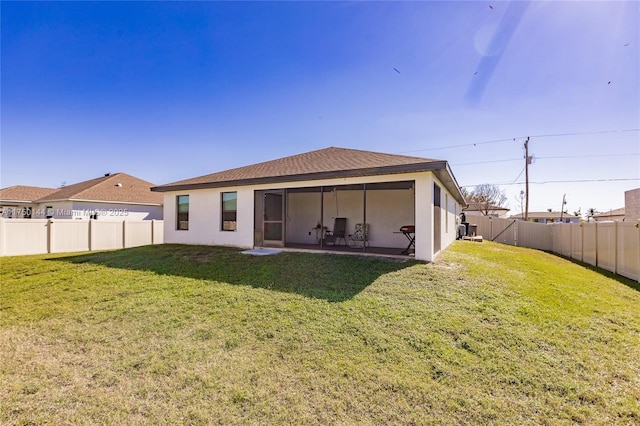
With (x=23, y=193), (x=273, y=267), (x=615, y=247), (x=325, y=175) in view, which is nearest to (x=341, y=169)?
(x=325, y=175)

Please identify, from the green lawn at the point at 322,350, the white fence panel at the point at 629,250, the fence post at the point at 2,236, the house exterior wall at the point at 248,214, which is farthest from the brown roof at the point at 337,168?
the white fence panel at the point at 629,250

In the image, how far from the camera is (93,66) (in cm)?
888

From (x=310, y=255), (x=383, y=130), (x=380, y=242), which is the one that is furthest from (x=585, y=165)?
(x=310, y=255)

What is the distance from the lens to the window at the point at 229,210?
983 centimetres

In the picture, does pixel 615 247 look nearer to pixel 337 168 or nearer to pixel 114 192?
pixel 337 168

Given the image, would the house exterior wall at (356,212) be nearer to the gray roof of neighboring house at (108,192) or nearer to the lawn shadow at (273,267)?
the lawn shadow at (273,267)

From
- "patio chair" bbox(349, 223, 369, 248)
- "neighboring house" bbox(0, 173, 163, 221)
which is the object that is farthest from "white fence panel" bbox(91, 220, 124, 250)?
"patio chair" bbox(349, 223, 369, 248)

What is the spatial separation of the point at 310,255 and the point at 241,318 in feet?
12.6

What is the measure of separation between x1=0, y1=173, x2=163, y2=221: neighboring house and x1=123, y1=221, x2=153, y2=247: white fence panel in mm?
5280

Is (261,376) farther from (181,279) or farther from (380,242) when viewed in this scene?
(380,242)

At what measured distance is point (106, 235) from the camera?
39.7 ft

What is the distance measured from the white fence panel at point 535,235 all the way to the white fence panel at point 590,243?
3.95 m

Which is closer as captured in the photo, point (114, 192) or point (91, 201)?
point (91, 201)

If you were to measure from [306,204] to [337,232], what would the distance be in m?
1.96
